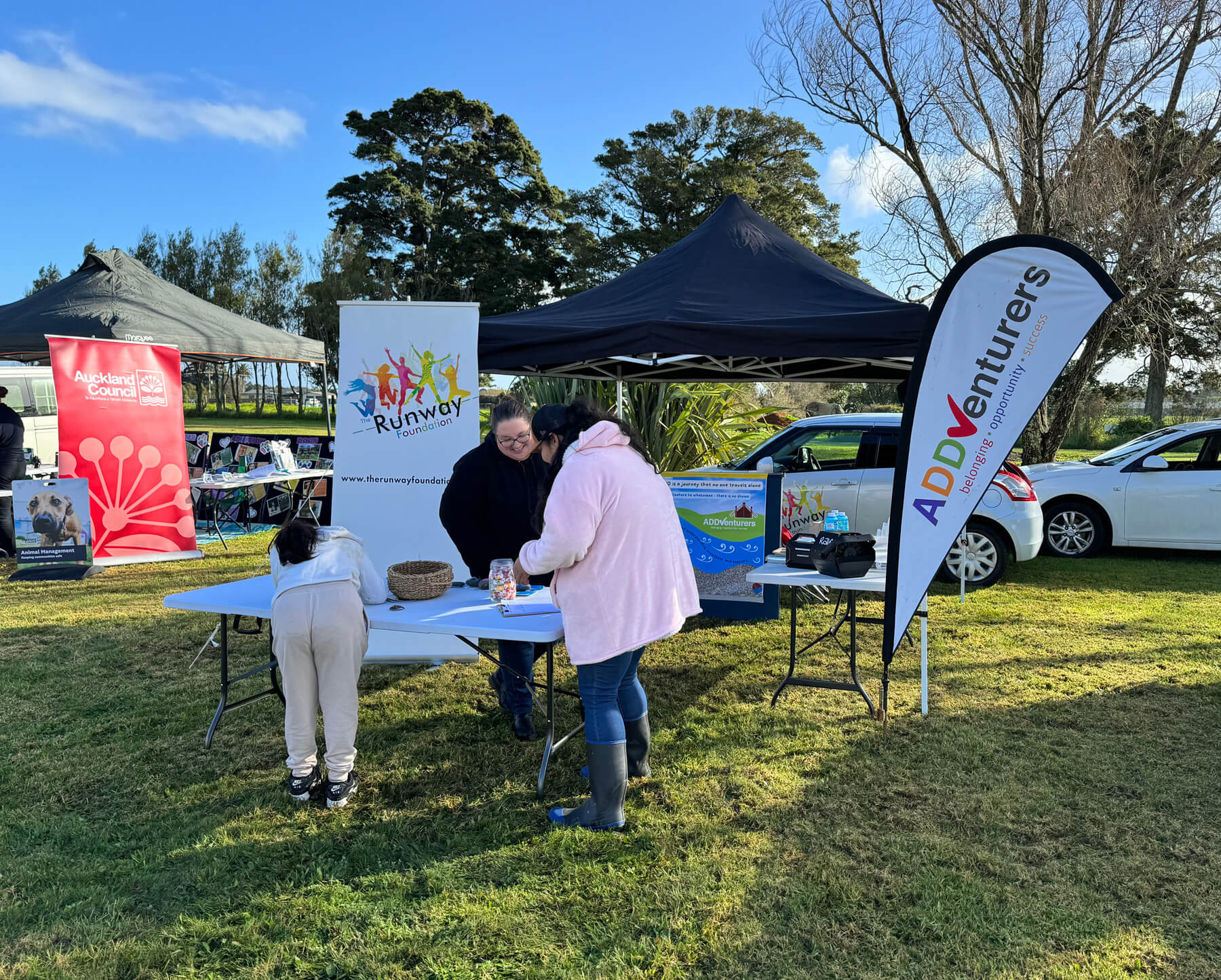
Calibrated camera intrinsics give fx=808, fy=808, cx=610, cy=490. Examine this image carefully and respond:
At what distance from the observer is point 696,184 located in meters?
29.2

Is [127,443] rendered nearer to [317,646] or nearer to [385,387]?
[385,387]

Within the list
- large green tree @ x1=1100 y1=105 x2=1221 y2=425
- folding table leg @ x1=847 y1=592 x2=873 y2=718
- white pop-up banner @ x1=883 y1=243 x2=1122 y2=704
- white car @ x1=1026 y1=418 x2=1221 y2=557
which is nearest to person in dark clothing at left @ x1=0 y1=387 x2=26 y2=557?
folding table leg @ x1=847 y1=592 x2=873 y2=718

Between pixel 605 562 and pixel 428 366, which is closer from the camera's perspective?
pixel 605 562

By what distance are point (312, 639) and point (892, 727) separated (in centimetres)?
283

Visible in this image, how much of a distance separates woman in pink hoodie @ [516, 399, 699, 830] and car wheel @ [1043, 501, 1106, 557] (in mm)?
6741

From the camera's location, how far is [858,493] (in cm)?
685

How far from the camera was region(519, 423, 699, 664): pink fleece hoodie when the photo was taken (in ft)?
9.10

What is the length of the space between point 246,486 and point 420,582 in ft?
24.2

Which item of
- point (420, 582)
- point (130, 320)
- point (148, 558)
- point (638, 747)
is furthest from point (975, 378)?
point (130, 320)

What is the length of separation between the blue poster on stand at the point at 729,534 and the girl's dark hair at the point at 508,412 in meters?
2.11

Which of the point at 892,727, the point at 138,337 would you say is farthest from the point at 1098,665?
the point at 138,337

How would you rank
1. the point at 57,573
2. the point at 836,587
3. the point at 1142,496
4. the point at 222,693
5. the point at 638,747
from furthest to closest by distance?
the point at 1142,496
the point at 57,573
the point at 836,587
the point at 222,693
the point at 638,747

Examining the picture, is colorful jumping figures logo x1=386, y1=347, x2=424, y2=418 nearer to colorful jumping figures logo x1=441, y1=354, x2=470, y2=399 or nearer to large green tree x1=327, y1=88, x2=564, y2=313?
colorful jumping figures logo x1=441, y1=354, x2=470, y2=399

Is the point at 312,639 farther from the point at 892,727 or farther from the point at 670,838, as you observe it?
the point at 892,727
